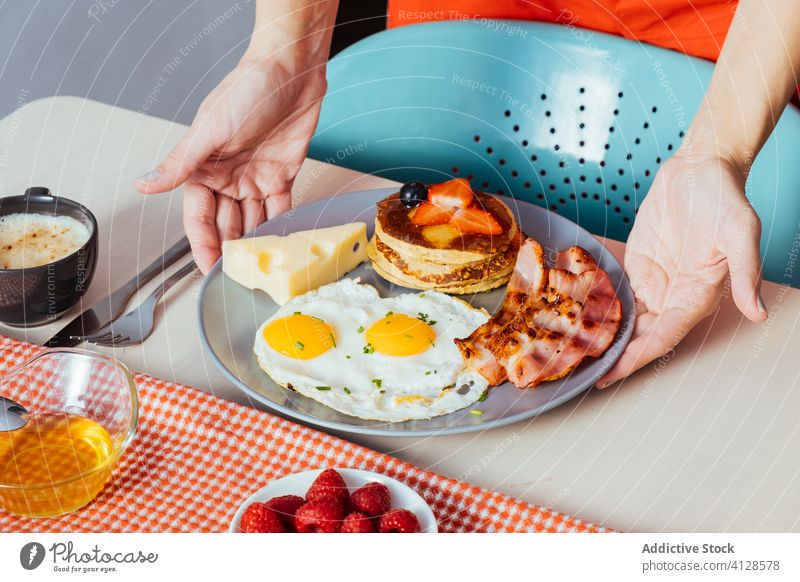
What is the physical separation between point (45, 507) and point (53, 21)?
2638mm

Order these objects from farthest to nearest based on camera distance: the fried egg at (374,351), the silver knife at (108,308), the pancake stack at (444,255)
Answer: the pancake stack at (444,255)
the silver knife at (108,308)
the fried egg at (374,351)

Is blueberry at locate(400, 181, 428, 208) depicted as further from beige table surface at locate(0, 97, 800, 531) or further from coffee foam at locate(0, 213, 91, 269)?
coffee foam at locate(0, 213, 91, 269)

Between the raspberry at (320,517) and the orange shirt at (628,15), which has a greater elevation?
the orange shirt at (628,15)

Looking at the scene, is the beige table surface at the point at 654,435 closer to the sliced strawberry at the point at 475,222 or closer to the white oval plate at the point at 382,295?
the white oval plate at the point at 382,295

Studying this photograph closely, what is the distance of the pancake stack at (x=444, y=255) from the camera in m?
1.28

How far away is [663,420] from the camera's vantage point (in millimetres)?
1060

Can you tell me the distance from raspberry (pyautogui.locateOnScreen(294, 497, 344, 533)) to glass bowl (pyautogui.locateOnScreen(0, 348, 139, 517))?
0.82ft

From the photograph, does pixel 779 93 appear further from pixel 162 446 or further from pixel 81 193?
pixel 81 193

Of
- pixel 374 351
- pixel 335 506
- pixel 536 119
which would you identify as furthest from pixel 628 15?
pixel 335 506

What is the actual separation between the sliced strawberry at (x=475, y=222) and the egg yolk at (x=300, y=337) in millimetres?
305

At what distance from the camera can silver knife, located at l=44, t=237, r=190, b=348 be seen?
1.16 meters

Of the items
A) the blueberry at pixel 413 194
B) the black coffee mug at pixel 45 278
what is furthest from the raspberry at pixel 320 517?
the blueberry at pixel 413 194

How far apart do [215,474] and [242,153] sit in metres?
0.68
